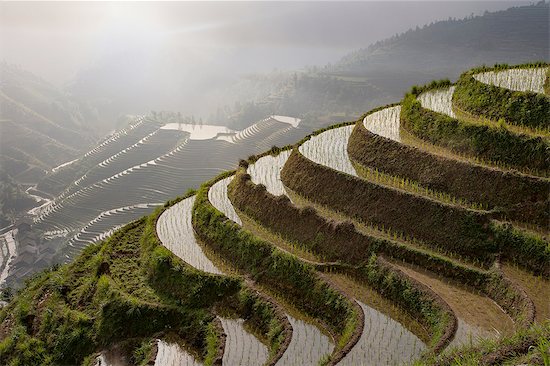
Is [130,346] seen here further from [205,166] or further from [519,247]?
[205,166]

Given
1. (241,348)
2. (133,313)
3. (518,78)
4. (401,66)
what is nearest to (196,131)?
(518,78)

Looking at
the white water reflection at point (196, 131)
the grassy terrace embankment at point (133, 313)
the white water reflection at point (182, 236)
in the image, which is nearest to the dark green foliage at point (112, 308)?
the grassy terrace embankment at point (133, 313)

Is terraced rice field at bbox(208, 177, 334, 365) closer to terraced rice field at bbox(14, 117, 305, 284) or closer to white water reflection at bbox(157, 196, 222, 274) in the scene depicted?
white water reflection at bbox(157, 196, 222, 274)

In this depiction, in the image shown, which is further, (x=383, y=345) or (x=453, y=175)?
(x=453, y=175)

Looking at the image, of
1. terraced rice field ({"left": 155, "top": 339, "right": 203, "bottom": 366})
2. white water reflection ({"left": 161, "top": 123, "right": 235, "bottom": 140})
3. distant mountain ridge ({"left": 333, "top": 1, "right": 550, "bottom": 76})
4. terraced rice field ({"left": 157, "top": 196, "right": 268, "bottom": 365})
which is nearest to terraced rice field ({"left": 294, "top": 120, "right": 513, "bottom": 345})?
terraced rice field ({"left": 157, "top": 196, "right": 268, "bottom": 365})

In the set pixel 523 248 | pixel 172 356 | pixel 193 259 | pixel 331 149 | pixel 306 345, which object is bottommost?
pixel 172 356

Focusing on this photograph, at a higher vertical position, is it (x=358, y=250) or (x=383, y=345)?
(x=358, y=250)

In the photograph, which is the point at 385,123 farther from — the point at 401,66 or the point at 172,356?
the point at 401,66
